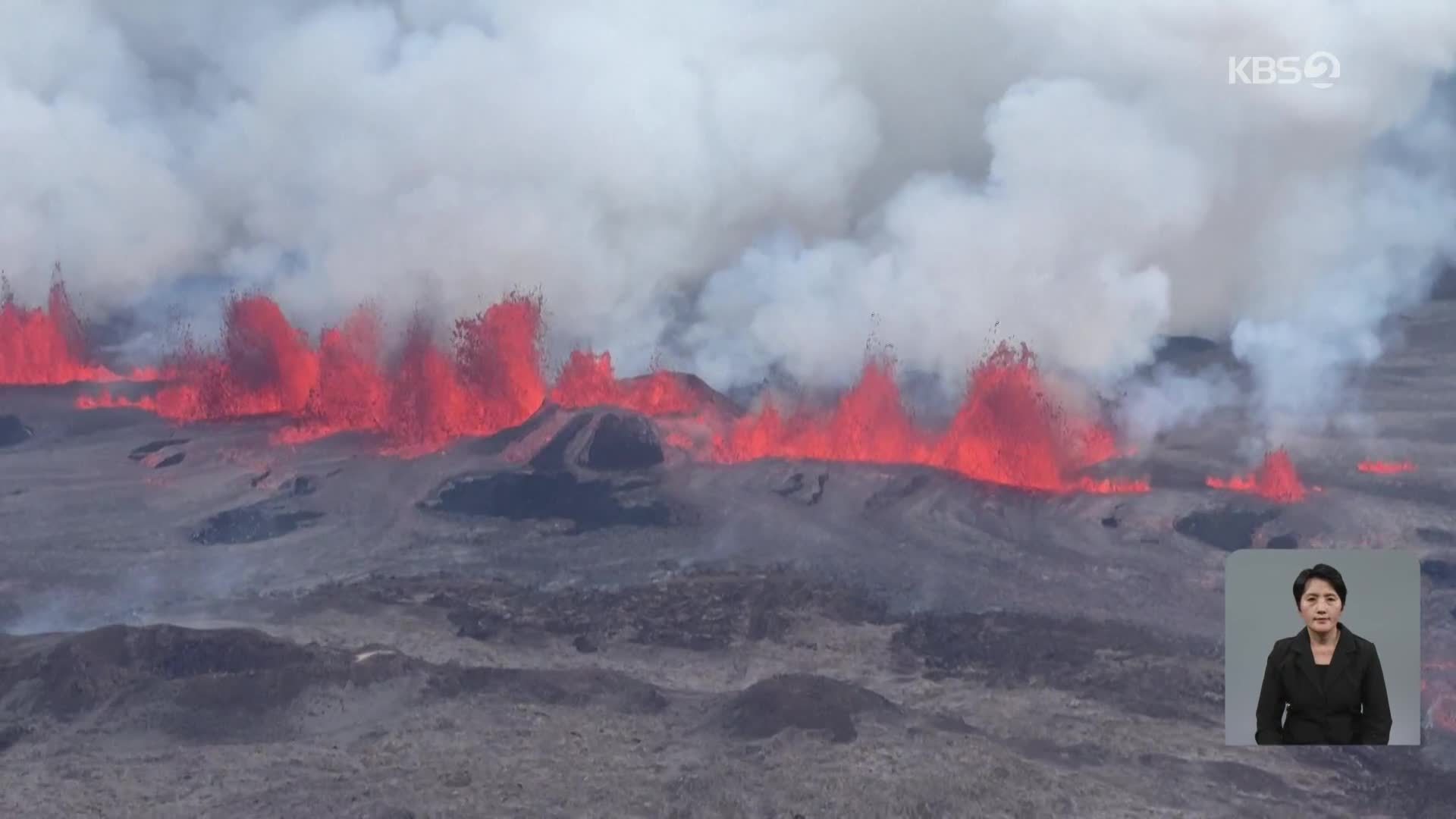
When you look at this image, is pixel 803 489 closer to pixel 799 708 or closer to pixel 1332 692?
pixel 799 708

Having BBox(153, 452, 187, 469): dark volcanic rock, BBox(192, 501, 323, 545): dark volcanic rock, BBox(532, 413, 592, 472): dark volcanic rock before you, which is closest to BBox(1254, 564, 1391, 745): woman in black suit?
BBox(532, 413, 592, 472): dark volcanic rock

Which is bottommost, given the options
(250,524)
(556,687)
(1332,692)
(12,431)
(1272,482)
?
(556,687)

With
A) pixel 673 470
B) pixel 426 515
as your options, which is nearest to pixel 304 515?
pixel 426 515

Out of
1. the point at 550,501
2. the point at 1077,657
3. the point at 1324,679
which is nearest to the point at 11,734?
the point at 550,501

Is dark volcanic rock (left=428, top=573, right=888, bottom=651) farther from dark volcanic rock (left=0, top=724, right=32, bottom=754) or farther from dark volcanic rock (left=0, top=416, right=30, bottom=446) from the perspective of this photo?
dark volcanic rock (left=0, top=416, right=30, bottom=446)

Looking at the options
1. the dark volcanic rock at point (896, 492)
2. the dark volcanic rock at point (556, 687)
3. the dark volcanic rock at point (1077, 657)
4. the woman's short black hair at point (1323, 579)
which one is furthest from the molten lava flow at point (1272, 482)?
the woman's short black hair at point (1323, 579)

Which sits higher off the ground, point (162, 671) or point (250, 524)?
point (250, 524)

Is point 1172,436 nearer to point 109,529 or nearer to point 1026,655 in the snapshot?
point 1026,655
